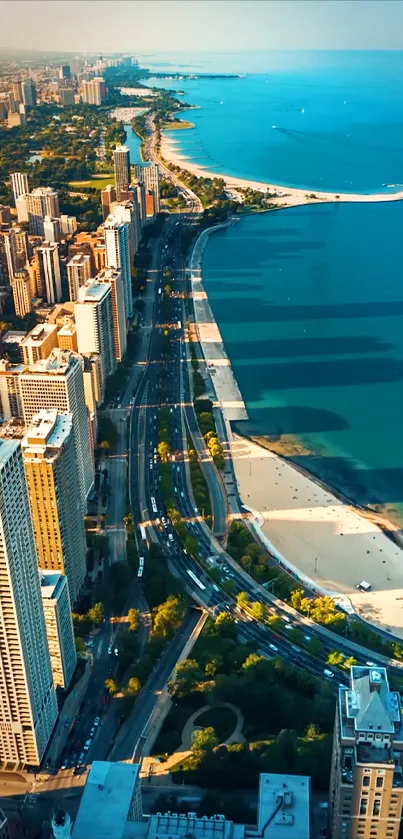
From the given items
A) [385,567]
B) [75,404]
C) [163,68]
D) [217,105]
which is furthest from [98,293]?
[163,68]

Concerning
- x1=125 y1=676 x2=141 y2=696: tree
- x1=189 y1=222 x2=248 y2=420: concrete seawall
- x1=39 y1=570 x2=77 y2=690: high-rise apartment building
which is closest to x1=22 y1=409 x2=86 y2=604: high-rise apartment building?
x1=39 y1=570 x2=77 y2=690: high-rise apartment building

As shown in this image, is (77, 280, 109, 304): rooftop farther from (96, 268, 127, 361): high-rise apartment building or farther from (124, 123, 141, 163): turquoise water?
(124, 123, 141, 163): turquoise water

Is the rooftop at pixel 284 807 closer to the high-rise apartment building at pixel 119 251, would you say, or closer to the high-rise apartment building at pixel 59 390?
the high-rise apartment building at pixel 59 390

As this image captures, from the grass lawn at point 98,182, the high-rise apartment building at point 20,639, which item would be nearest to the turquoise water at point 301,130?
the grass lawn at point 98,182

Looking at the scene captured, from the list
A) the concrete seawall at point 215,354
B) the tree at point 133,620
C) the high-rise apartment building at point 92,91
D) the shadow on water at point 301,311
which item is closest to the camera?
the tree at point 133,620

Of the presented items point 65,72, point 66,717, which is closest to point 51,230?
point 66,717

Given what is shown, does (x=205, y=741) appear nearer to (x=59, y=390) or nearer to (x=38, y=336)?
(x=59, y=390)
